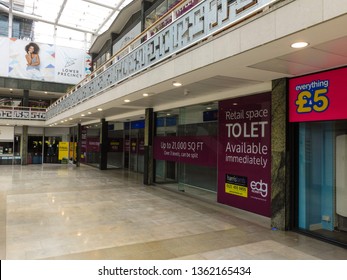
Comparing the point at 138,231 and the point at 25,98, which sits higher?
the point at 25,98

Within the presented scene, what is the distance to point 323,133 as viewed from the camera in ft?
18.6

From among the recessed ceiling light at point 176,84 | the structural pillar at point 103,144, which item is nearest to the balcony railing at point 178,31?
the recessed ceiling light at point 176,84

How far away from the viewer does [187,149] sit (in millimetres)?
9617

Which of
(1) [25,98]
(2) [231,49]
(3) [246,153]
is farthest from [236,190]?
(1) [25,98]

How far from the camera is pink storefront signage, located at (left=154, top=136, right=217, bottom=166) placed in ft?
28.1

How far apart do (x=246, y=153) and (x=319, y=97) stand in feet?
7.47

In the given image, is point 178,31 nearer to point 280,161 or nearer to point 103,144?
point 280,161

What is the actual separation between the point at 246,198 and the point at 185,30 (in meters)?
4.16

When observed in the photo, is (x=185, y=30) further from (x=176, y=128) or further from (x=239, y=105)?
(x=176, y=128)

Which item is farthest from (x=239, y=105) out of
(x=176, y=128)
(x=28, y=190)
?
(x=28, y=190)

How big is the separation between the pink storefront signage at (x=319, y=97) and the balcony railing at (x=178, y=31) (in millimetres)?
2059

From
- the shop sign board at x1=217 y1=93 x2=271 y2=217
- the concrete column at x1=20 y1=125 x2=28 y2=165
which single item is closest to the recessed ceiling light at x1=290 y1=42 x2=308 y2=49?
the shop sign board at x1=217 y1=93 x2=271 y2=217

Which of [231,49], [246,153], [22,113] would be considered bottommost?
[246,153]

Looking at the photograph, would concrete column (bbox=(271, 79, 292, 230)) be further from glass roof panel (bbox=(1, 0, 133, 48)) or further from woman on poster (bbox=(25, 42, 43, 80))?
woman on poster (bbox=(25, 42, 43, 80))
